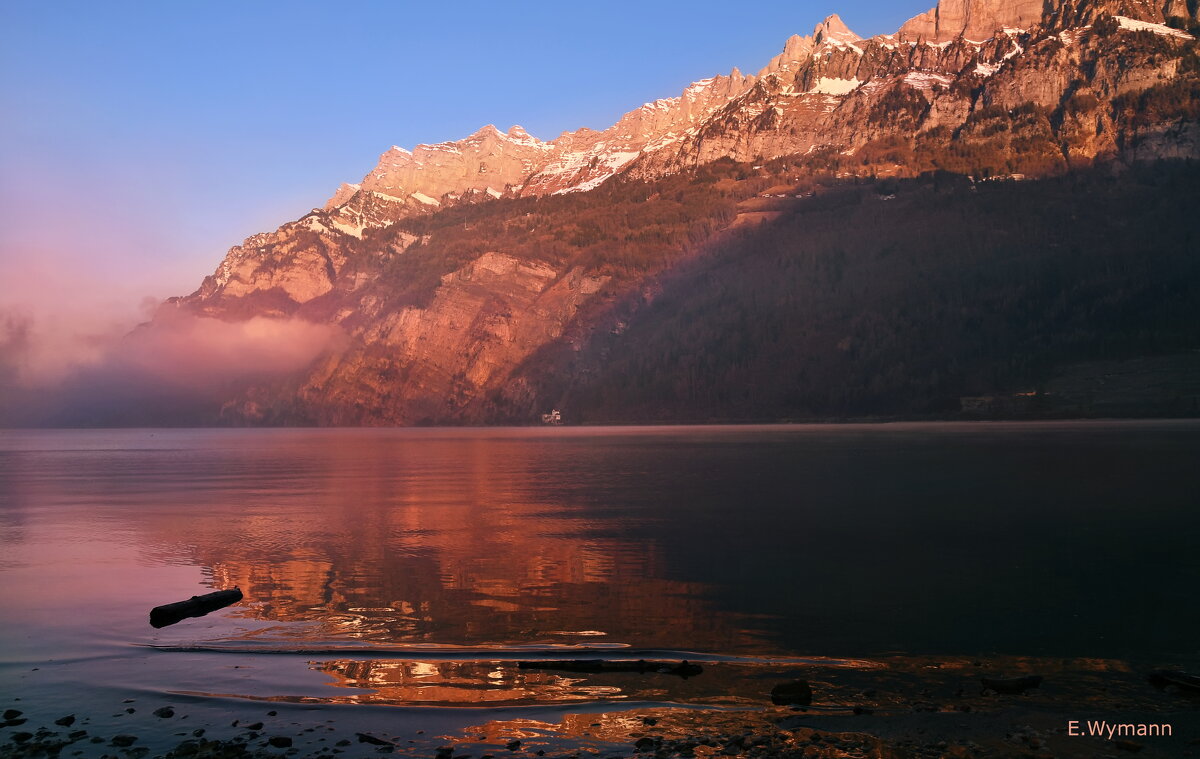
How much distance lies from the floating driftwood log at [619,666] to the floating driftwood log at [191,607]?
13.1 metres

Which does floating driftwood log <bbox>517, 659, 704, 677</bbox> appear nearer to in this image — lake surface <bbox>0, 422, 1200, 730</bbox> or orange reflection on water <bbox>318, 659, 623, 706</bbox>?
orange reflection on water <bbox>318, 659, 623, 706</bbox>

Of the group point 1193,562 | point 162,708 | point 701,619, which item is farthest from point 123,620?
point 1193,562

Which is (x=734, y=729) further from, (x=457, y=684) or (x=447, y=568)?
(x=447, y=568)

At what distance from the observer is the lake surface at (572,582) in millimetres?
23734

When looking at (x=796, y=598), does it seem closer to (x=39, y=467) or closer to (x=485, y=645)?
(x=485, y=645)

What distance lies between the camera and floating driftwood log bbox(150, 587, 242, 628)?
94.1 ft

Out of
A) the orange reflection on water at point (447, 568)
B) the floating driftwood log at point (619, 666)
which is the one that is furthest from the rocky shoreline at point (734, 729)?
the orange reflection on water at point (447, 568)

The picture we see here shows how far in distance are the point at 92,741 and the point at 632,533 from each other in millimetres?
33343

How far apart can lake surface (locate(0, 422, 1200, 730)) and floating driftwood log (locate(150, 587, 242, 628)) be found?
1.41 ft

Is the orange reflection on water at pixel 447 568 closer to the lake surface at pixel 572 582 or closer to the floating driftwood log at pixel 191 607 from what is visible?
the lake surface at pixel 572 582

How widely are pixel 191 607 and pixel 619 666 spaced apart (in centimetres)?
1587

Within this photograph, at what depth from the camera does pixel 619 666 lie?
22.8 meters

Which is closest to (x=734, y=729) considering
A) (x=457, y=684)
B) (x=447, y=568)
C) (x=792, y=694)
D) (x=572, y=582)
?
(x=792, y=694)

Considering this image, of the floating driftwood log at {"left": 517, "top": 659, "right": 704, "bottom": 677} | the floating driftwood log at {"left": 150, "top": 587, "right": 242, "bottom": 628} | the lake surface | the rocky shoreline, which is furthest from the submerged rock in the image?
the floating driftwood log at {"left": 150, "top": 587, "right": 242, "bottom": 628}
